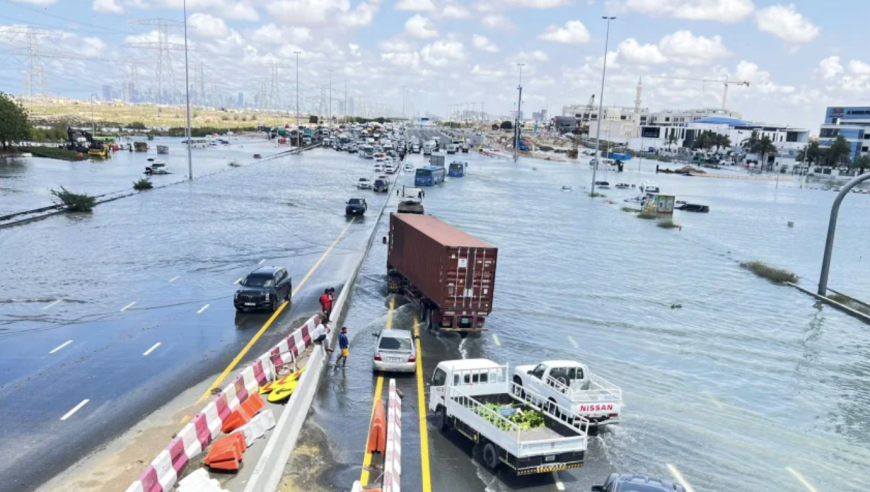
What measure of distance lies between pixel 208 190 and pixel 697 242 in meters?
52.8

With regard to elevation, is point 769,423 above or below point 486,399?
below

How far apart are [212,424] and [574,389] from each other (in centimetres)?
986

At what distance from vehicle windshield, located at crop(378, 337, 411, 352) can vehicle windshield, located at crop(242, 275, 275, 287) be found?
27.3ft

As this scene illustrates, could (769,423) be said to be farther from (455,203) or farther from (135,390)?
(455,203)

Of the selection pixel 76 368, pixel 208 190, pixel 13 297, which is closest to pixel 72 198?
pixel 208 190

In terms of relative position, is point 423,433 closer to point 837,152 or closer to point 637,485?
point 637,485

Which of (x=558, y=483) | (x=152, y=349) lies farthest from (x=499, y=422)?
(x=152, y=349)

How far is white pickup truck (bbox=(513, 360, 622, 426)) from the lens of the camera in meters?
17.3

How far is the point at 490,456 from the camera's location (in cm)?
1453

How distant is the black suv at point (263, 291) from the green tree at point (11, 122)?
9191 cm

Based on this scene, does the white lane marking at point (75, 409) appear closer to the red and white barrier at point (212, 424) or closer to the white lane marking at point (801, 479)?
the red and white barrier at point (212, 424)

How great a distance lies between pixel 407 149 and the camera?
6348 inches

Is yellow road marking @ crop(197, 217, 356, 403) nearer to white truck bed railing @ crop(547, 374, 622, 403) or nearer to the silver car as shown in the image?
the silver car

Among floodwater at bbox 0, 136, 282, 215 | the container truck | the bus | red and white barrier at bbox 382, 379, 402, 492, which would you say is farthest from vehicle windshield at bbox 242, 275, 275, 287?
the bus
